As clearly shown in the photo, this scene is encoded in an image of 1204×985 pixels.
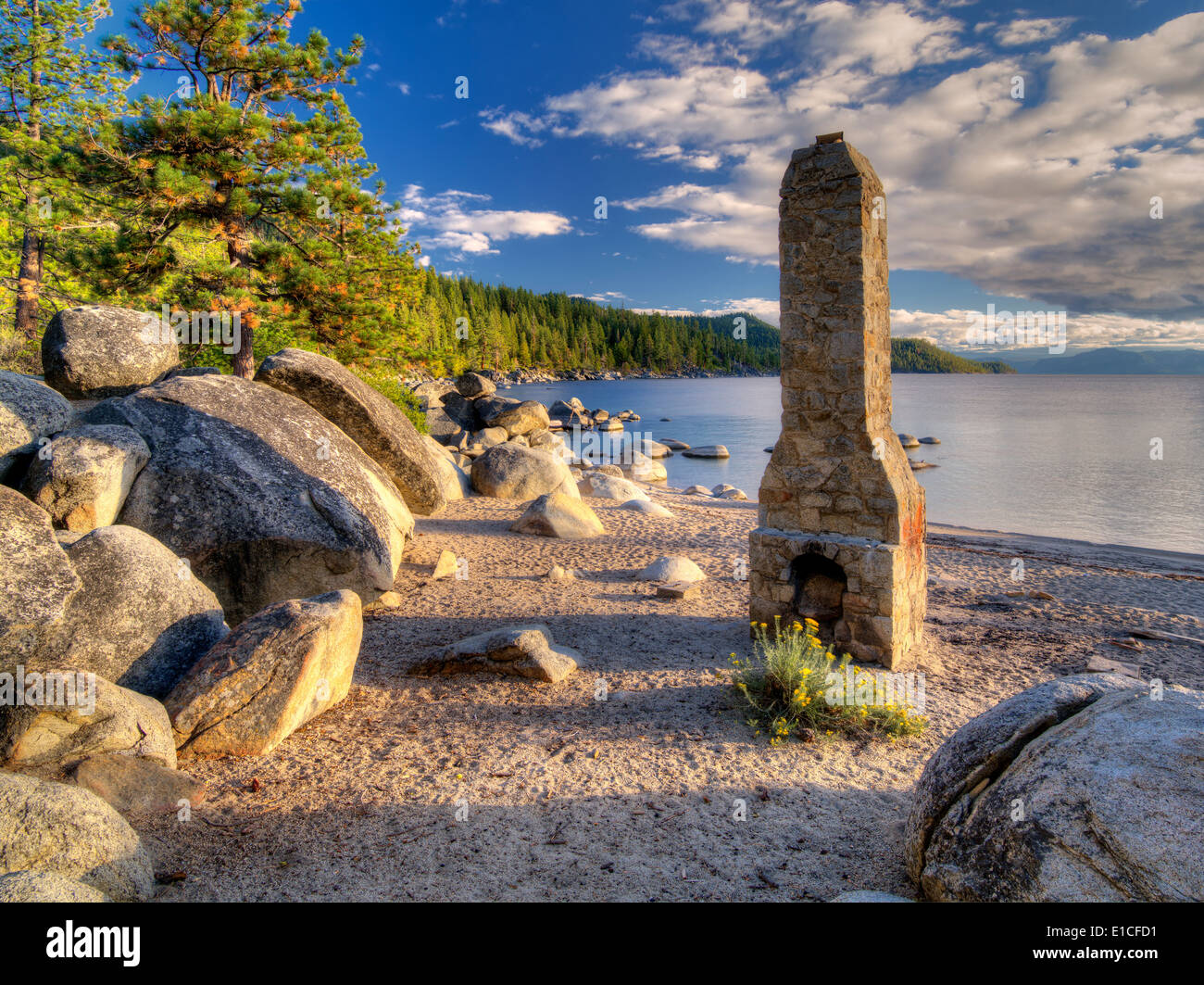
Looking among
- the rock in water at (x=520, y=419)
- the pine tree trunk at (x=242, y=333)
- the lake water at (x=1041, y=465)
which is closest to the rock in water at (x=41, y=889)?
the pine tree trunk at (x=242, y=333)

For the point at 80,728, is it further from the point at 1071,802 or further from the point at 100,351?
the point at 100,351

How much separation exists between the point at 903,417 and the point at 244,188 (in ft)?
Answer: 192

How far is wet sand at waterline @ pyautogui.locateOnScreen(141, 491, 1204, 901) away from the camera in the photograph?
4.09 meters

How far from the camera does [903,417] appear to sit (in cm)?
5972

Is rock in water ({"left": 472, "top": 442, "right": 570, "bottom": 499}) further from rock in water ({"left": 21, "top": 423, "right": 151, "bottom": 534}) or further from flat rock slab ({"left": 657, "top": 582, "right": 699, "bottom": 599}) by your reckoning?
rock in water ({"left": 21, "top": 423, "right": 151, "bottom": 534})

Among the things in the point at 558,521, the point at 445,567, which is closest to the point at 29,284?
the point at 445,567

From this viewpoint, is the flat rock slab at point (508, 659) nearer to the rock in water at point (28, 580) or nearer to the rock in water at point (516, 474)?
the rock in water at point (28, 580)

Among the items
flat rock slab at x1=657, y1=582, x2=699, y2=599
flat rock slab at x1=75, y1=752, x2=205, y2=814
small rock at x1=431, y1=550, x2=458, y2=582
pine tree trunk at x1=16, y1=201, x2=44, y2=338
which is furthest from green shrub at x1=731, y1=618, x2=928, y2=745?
pine tree trunk at x1=16, y1=201, x2=44, y2=338

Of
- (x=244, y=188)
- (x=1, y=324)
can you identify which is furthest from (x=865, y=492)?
(x=1, y=324)

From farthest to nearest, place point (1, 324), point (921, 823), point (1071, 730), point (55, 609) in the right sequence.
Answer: point (1, 324), point (55, 609), point (921, 823), point (1071, 730)

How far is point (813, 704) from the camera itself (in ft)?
19.9

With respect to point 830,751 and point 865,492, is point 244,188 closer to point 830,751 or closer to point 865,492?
point 865,492

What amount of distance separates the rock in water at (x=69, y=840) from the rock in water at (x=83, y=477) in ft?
12.2

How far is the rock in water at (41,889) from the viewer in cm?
290
